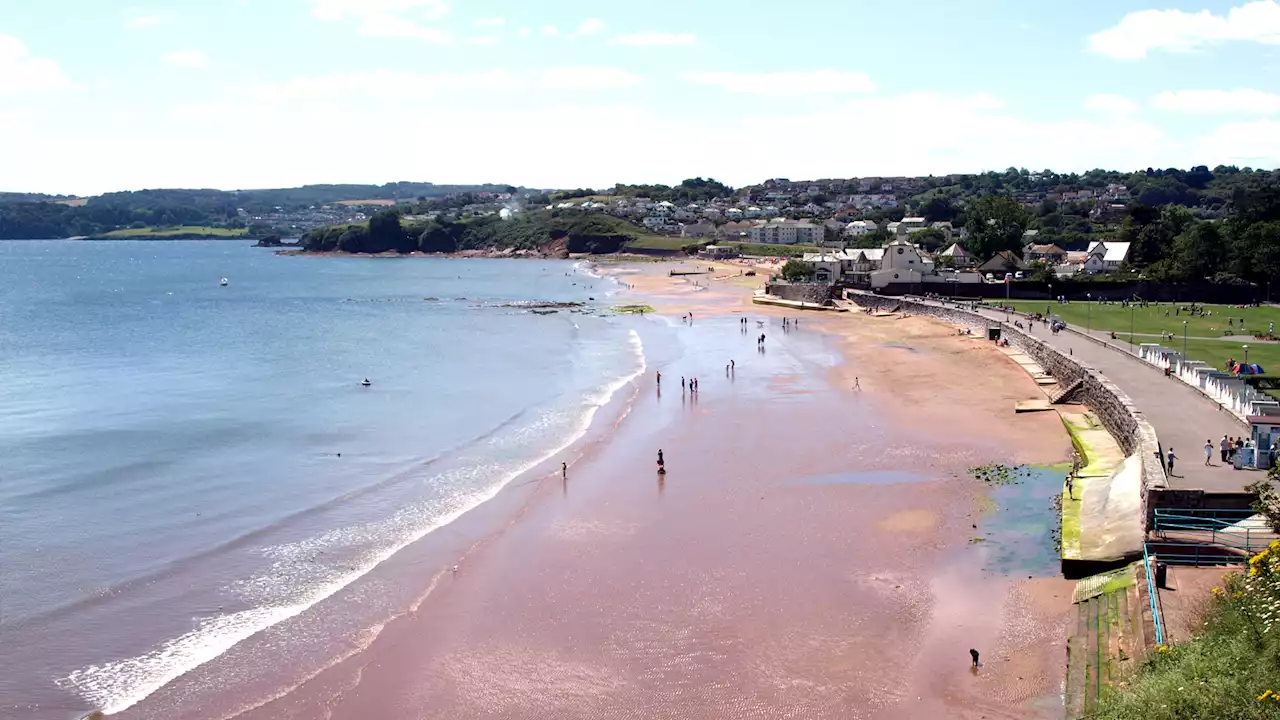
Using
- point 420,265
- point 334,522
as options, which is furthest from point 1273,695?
point 420,265

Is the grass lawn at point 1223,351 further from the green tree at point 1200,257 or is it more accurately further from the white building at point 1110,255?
the white building at point 1110,255

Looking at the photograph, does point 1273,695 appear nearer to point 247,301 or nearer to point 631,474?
point 631,474

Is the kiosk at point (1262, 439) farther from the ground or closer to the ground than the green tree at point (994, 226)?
closer to the ground

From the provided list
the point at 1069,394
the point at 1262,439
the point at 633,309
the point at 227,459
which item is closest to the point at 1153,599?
the point at 1262,439

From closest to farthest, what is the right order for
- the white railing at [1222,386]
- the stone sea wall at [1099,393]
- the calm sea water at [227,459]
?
the calm sea water at [227,459], the stone sea wall at [1099,393], the white railing at [1222,386]

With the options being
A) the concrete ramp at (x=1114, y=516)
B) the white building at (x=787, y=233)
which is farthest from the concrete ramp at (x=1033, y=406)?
the white building at (x=787, y=233)

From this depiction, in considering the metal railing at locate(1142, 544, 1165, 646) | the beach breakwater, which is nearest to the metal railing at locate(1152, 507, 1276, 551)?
the beach breakwater

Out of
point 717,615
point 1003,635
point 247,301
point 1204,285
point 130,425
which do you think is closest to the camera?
point 1003,635
